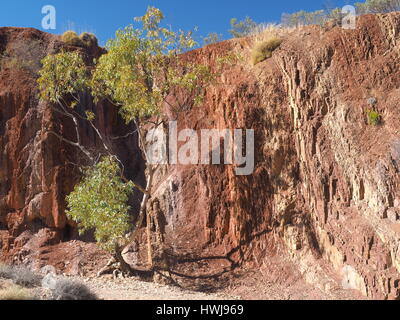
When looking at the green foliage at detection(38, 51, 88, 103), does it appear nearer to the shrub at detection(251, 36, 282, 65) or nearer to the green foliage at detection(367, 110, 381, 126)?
the shrub at detection(251, 36, 282, 65)

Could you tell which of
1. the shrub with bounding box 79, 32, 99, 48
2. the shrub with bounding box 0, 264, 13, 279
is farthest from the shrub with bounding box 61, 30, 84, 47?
the shrub with bounding box 0, 264, 13, 279

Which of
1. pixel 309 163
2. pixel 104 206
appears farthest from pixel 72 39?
pixel 309 163

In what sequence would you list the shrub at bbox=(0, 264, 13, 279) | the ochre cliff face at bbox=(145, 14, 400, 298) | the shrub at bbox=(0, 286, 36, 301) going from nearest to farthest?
the shrub at bbox=(0, 286, 36, 301) → the shrub at bbox=(0, 264, 13, 279) → the ochre cliff face at bbox=(145, 14, 400, 298)

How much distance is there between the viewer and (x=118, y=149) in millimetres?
17328

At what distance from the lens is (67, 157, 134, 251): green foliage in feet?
38.0

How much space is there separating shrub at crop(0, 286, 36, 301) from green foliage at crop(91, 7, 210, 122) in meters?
5.75

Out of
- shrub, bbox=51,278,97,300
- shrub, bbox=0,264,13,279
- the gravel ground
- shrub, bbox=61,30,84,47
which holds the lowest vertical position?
the gravel ground

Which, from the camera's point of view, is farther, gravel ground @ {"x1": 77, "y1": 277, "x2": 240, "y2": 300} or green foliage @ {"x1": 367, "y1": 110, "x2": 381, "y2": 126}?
green foliage @ {"x1": 367, "y1": 110, "x2": 381, "y2": 126}

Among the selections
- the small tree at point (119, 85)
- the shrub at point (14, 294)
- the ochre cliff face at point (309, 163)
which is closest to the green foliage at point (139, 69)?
the small tree at point (119, 85)

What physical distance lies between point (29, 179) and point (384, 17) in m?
13.9

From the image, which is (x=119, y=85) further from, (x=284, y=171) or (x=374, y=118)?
(x=374, y=118)
